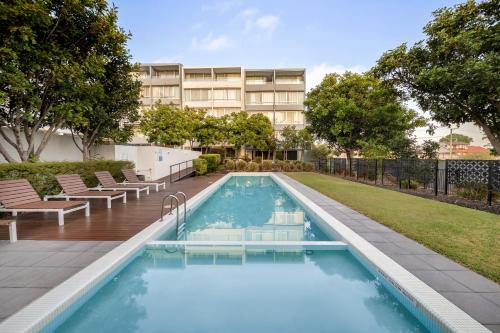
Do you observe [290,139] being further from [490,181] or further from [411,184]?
[490,181]

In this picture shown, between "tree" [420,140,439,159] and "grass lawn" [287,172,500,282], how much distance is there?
10920 millimetres

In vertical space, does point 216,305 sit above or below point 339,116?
below

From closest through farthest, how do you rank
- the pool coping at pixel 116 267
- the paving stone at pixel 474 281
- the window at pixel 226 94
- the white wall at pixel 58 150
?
the pool coping at pixel 116 267 → the paving stone at pixel 474 281 → the white wall at pixel 58 150 → the window at pixel 226 94

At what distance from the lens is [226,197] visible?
12.5 m

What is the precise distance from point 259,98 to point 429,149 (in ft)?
87.3

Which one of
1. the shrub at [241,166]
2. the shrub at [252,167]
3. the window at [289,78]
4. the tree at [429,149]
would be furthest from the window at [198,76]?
the tree at [429,149]

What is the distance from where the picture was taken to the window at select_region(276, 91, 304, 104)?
40559 mm

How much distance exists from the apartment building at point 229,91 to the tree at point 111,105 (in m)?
26.2

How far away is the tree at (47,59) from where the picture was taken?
7.49m

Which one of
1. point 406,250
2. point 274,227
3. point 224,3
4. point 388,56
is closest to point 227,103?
point 224,3

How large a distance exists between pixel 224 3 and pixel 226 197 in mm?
15411

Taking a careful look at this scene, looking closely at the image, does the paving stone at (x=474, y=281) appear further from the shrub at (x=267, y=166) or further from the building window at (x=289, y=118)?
the building window at (x=289, y=118)

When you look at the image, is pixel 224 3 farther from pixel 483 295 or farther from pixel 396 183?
pixel 483 295

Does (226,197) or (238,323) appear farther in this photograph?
(226,197)
